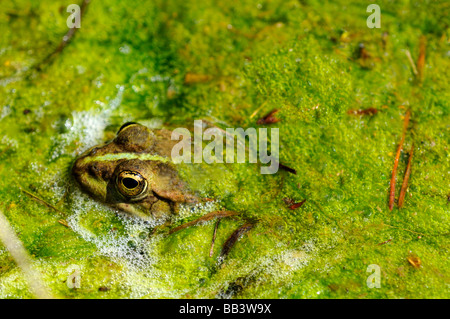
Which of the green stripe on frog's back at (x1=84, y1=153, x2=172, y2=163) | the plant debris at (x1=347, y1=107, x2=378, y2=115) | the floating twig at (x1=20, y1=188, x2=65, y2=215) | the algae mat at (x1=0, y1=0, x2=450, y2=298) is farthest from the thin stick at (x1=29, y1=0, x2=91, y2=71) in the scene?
the plant debris at (x1=347, y1=107, x2=378, y2=115)

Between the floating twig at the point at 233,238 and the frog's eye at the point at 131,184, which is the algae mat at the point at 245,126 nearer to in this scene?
the floating twig at the point at 233,238

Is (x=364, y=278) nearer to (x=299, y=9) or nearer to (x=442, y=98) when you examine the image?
(x=442, y=98)

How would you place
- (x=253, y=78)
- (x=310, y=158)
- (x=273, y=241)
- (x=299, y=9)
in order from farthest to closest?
(x=299, y=9), (x=253, y=78), (x=310, y=158), (x=273, y=241)

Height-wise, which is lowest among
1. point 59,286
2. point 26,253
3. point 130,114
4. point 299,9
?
point 59,286

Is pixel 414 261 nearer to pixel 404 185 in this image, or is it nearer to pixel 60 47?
pixel 404 185

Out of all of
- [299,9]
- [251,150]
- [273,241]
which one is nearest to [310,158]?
[251,150]

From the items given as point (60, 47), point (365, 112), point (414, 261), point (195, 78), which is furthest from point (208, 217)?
point (60, 47)

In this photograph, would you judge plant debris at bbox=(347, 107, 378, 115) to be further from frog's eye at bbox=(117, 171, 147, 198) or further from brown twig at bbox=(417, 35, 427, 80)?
frog's eye at bbox=(117, 171, 147, 198)

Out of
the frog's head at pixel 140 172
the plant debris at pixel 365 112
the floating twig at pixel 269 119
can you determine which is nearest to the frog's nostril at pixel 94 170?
the frog's head at pixel 140 172
